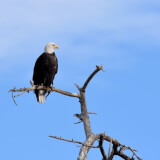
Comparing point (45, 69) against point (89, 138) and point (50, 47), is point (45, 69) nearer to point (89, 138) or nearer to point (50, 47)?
point (50, 47)

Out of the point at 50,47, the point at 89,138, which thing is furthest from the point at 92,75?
the point at 50,47

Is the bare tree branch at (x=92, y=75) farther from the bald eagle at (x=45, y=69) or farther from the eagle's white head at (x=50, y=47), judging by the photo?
the eagle's white head at (x=50, y=47)

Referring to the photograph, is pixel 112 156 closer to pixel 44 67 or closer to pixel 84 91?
pixel 84 91

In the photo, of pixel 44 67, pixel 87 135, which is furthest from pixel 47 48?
pixel 87 135

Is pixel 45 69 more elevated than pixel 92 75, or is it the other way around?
pixel 45 69

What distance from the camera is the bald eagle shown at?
10703 millimetres

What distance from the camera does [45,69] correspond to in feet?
35.2

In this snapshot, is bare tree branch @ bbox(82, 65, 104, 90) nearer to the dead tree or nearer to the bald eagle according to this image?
the dead tree

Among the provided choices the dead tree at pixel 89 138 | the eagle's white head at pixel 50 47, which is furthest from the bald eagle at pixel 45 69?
the dead tree at pixel 89 138

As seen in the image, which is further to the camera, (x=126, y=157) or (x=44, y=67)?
(x=44, y=67)

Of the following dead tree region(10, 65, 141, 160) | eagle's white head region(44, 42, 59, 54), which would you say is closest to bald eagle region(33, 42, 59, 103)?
eagle's white head region(44, 42, 59, 54)

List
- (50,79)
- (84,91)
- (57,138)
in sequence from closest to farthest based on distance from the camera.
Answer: (57,138)
(84,91)
(50,79)

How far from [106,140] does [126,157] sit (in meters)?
0.52

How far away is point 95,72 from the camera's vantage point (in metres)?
8.28
